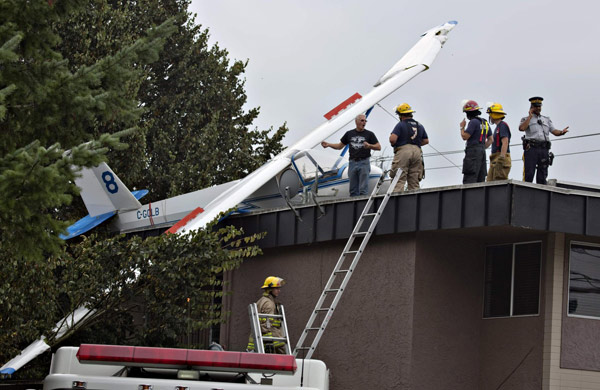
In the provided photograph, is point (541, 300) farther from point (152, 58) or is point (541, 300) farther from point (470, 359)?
point (152, 58)

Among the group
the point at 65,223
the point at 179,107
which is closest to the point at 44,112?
the point at 65,223

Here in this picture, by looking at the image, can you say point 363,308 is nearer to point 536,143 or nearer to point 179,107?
point 536,143

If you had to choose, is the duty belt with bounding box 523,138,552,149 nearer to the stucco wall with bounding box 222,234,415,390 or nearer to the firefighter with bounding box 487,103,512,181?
the firefighter with bounding box 487,103,512,181

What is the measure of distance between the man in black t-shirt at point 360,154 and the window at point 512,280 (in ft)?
8.75

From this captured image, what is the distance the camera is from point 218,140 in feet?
117

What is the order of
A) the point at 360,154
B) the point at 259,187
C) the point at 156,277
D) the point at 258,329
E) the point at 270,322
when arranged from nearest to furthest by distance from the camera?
1. the point at 258,329
2. the point at 270,322
3. the point at 156,277
4. the point at 360,154
5. the point at 259,187

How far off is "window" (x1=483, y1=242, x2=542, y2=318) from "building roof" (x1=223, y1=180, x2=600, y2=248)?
3.23 feet

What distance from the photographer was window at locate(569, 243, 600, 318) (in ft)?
48.5

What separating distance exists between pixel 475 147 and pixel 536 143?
3.26 ft

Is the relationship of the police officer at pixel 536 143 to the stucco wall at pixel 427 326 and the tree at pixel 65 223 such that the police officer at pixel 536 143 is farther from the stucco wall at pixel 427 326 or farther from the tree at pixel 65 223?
the tree at pixel 65 223

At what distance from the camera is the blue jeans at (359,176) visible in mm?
17297

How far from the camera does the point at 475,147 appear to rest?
15.9m

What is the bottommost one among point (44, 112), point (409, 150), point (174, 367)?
point (174, 367)

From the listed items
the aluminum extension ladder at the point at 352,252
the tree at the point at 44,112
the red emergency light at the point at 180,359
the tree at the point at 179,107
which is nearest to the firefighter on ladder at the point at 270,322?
the aluminum extension ladder at the point at 352,252
